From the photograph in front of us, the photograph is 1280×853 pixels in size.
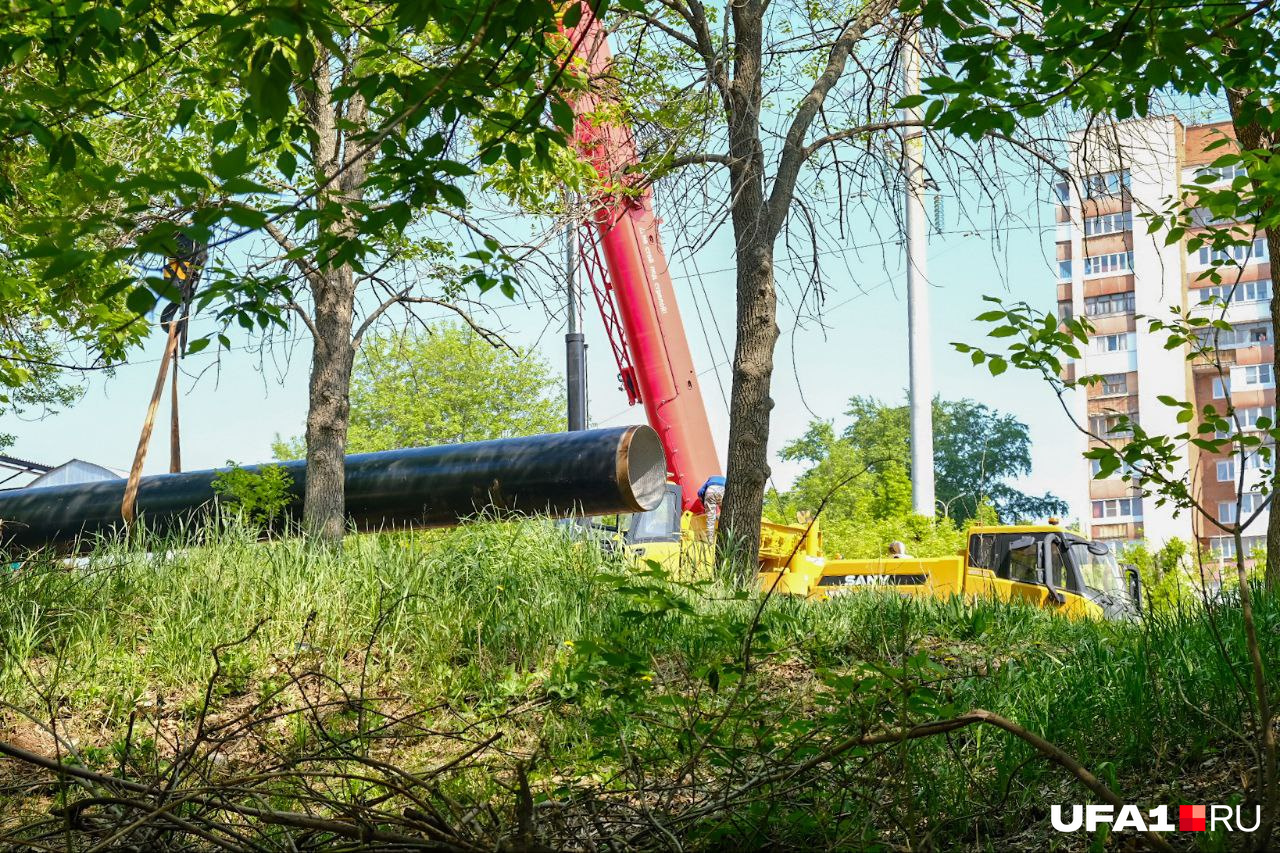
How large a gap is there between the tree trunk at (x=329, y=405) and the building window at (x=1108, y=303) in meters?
55.0

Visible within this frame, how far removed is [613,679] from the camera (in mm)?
3701

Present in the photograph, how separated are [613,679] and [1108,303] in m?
60.7

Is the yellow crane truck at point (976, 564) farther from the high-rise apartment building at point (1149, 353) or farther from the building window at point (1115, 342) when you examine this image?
the building window at point (1115, 342)

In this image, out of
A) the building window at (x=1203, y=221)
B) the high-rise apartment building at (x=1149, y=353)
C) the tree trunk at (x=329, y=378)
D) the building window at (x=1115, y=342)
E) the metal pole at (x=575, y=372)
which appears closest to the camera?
the building window at (x=1203, y=221)

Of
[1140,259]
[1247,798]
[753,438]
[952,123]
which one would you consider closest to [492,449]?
[753,438]

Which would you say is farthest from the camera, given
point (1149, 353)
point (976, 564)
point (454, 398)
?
point (1149, 353)

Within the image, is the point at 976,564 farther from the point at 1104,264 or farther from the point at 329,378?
the point at 1104,264

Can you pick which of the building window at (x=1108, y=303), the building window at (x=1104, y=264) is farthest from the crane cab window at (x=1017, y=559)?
the building window at (x=1104, y=264)

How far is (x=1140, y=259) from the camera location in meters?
55.4

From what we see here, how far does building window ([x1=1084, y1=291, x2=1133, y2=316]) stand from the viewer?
189 ft

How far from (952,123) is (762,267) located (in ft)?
17.4

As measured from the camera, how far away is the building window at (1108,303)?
2267 inches

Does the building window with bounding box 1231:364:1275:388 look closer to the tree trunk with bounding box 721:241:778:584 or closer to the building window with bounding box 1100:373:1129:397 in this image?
the building window with bounding box 1100:373:1129:397

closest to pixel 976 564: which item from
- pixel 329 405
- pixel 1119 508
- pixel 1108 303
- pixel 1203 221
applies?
pixel 1203 221
